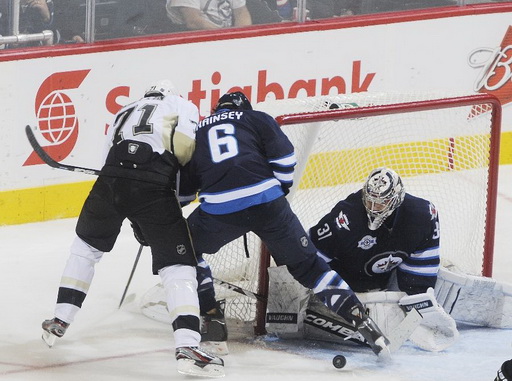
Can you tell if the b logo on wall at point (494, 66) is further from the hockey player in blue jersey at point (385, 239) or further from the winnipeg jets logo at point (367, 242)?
the winnipeg jets logo at point (367, 242)

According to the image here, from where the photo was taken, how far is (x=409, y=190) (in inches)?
248

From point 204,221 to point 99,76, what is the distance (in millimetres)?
1835

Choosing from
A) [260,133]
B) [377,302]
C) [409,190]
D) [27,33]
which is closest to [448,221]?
[409,190]

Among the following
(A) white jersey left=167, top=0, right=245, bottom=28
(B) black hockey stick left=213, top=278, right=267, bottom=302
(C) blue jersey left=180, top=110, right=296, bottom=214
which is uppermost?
(A) white jersey left=167, top=0, right=245, bottom=28

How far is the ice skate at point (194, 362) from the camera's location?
4.77m

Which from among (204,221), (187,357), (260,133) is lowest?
(187,357)

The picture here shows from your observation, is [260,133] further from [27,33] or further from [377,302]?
[27,33]

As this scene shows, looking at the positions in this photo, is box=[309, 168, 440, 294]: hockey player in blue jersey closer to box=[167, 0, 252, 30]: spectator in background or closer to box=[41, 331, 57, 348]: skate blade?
box=[41, 331, 57, 348]: skate blade

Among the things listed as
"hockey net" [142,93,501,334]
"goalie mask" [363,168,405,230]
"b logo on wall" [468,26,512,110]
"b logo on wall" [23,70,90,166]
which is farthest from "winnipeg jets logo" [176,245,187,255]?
"b logo on wall" [468,26,512,110]

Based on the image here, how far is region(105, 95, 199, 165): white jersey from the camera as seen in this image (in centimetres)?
491

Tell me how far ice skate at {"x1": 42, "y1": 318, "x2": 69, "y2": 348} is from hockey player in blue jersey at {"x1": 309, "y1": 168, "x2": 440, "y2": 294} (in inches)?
39.4

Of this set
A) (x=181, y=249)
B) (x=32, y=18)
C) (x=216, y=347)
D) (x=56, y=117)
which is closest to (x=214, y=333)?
(x=216, y=347)

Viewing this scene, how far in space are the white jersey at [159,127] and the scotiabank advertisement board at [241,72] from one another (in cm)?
125

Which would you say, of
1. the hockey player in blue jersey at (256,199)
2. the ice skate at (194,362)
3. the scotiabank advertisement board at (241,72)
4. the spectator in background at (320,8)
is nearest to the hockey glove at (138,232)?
the hockey player in blue jersey at (256,199)
